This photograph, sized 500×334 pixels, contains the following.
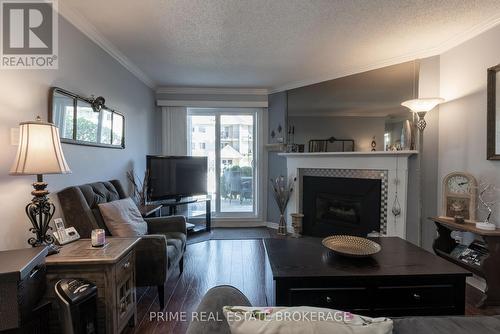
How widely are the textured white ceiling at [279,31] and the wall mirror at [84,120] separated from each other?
0.73 meters

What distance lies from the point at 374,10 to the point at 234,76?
6.91 feet

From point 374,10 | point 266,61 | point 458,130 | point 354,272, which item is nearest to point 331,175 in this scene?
point 458,130

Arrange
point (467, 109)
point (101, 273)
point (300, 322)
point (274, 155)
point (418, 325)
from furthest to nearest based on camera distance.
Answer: point (274, 155), point (467, 109), point (101, 273), point (418, 325), point (300, 322)

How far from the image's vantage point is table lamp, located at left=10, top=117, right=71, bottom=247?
1430 millimetres

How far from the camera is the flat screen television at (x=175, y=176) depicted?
11.8ft

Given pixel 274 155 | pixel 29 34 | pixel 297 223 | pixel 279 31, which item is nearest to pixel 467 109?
pixel 279 31

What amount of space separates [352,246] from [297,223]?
242cm

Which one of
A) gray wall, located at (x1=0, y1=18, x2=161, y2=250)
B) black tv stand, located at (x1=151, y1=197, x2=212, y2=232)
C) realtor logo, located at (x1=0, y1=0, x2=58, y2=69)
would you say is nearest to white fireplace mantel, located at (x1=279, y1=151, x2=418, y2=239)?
black tv stand, located at (x1=151, y1=197, x2=212, y2=232)

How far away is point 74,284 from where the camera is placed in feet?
4.64

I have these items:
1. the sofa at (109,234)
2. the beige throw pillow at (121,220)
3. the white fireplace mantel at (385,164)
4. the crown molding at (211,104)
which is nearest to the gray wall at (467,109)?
the white fireplace mantel at (385,164)

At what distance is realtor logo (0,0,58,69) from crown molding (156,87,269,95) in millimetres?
2438

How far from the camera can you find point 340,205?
3.86 meters

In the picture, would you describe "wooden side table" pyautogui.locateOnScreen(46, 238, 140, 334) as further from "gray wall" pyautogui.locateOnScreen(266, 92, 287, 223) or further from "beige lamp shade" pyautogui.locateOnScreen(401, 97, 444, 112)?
"gray wall" pyautogui.locateOnScreen(266, 92, 287, 223)

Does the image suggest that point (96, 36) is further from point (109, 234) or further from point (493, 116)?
point (493, 116)
